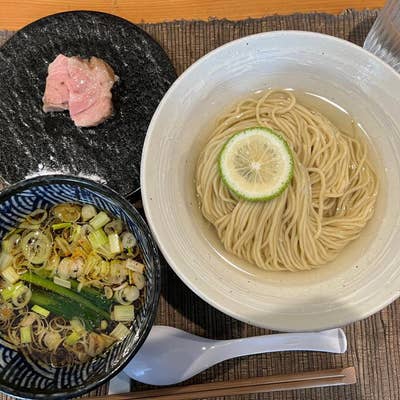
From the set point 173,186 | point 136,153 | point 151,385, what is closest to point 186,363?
point 151,385

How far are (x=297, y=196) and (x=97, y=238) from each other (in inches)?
24.1

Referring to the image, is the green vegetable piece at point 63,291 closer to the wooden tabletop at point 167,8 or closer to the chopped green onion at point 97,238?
the chopped green onion at point 97,238

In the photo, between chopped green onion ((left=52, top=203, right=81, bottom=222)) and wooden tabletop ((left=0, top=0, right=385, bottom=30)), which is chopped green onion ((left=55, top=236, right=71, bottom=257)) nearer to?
chopped green onion ((left=52, top=203, right=81, bottom=222))

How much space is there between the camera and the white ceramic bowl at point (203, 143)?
1.19 metres

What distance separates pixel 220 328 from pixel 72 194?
65cm

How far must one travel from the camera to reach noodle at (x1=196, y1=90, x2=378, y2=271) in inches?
54.5

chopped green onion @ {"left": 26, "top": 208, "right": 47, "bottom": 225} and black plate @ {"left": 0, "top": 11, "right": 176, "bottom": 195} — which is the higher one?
black plate @ {"left": 0, "top": 11, "right": 176, "bottom": 195}

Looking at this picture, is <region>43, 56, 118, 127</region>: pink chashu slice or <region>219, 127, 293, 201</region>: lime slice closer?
<region>219, 127, 293, 201</region>: lime slice

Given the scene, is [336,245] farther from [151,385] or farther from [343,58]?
[151,385]

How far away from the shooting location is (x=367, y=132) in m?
1.40

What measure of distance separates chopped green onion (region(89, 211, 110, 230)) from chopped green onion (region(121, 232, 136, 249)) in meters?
0.07

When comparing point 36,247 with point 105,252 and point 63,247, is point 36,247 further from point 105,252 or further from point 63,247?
point 105,252

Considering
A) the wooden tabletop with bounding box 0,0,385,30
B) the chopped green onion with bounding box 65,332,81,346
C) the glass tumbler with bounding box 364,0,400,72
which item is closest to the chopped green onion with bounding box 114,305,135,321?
the chopped green onion with bounding box 65,332,81,346

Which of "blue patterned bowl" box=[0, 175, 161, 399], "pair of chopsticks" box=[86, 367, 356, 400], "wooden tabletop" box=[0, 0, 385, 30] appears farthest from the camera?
"wooden tabletop" box=[0, 0, 385, 30]
